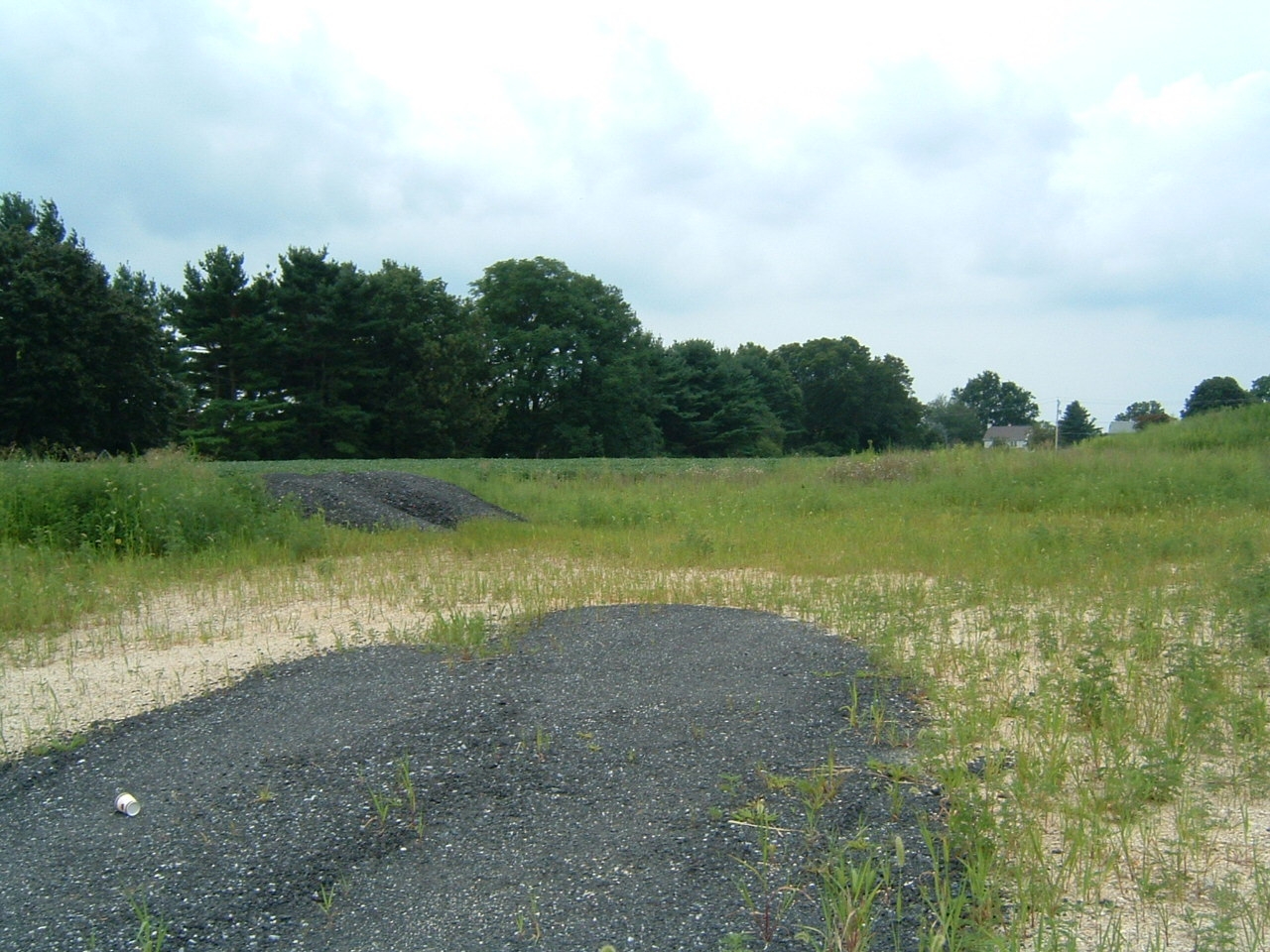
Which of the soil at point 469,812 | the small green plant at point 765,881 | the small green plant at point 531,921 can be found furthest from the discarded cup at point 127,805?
the small green plant at point 765,881

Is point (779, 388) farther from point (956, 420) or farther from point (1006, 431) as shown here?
point (956, 420)

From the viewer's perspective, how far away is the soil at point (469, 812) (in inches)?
139

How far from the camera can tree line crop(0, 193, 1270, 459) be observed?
39.6 meters

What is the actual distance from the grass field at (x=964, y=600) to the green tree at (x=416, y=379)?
1222 inches

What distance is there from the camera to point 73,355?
38625 millimetres

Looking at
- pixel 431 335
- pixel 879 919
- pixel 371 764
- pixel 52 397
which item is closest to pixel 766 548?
pixel 371 764

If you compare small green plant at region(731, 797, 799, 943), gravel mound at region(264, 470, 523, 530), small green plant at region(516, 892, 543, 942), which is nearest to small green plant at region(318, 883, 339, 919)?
small green plant at region(516, 892, 543, 942)

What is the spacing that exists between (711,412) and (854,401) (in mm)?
14853

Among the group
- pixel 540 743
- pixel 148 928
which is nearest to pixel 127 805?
pixel 148 928

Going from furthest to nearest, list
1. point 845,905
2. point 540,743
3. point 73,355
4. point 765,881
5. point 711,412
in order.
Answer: point 711,412
point 73,355
point 540,743
point 765,881
point 845,905

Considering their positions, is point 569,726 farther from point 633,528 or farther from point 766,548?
point 633,528

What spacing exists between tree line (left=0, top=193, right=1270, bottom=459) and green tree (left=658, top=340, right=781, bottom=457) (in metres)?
0.12

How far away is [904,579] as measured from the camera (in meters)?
9.72

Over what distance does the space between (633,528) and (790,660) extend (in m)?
8.26
